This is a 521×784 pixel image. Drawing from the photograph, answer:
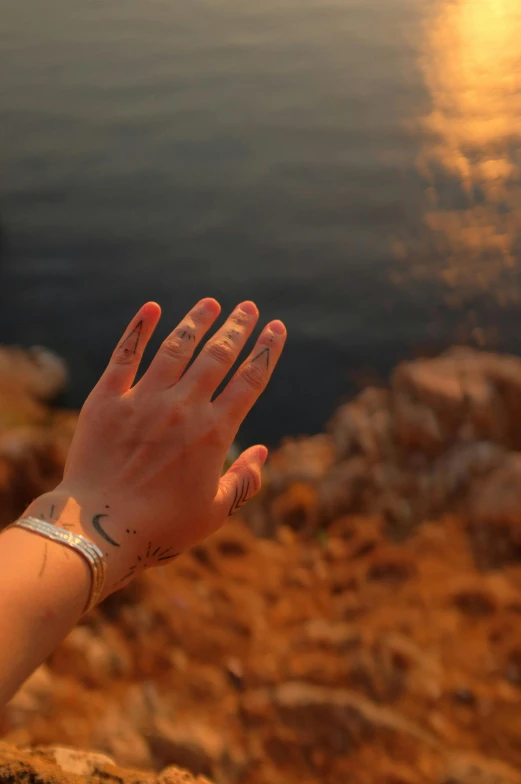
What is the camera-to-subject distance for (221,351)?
1224 millimetres

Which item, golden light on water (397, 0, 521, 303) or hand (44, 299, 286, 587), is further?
golden light on water (397, 0, 521, 303)

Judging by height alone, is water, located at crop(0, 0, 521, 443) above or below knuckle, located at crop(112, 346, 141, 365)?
above

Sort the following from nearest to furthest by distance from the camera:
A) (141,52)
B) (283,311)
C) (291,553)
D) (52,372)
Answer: (291,553) < (52,372) < (283,311) < (141,52)

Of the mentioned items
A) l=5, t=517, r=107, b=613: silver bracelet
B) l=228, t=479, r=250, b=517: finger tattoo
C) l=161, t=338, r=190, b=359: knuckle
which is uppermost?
l=161, t=338, r=190, b=359: knuckle

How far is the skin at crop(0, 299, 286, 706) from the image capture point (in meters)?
0.91

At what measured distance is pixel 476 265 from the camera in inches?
149

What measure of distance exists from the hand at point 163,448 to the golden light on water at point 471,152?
106 inches

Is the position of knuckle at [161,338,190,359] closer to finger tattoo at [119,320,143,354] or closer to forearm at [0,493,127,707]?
finger tattoo at [119,320,143,354]

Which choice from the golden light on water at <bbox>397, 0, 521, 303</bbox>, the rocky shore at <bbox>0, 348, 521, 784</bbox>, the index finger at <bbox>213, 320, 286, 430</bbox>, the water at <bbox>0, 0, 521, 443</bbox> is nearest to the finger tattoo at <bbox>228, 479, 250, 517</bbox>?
the index finger at <bbox>213, 320, 286, 430</bbox>

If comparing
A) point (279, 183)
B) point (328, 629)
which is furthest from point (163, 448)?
point (279, 183)

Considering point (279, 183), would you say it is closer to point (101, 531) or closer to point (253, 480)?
point (253, 480)

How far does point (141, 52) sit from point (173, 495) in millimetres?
5923

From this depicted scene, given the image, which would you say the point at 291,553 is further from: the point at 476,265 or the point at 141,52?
the point at 141,52

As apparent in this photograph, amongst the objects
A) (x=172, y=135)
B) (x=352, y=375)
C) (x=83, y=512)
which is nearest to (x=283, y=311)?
(x=352, y=375)
